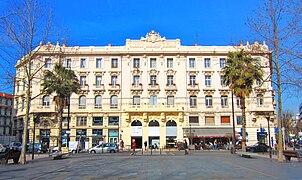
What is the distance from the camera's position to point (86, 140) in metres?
50.7

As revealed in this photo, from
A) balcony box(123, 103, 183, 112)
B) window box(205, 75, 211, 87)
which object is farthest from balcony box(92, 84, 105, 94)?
window box(205, 75, 211, 87)

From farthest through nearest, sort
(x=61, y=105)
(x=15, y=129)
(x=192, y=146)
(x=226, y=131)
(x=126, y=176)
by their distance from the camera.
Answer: (x=15, y=129) → (x=226, y=131) → (x=192, y=146) → (x=61, y=105) → (x=126, y=176)

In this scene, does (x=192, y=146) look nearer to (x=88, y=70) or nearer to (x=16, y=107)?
(x=88, y=70)

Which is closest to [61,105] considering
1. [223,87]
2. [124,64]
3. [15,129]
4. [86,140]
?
[86,140]

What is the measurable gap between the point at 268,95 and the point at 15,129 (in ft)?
151

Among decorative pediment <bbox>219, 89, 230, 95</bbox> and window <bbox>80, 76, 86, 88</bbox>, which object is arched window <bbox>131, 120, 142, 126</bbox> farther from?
decorative pediment <bbox>219, 89, 230, 95</bbox>

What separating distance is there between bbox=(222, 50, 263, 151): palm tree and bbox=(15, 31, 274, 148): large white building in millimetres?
13844

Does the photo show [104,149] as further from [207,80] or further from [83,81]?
[207,80]

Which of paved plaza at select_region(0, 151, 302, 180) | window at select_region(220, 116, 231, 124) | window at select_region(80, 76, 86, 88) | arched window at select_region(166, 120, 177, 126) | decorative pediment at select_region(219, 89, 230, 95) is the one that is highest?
window at select_region(80, 76, 86, 88)

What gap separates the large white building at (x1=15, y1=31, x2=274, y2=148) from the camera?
50.9 metres

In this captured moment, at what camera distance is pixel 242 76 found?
121ft

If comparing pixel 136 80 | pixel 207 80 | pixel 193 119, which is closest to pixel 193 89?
pixel 207 80

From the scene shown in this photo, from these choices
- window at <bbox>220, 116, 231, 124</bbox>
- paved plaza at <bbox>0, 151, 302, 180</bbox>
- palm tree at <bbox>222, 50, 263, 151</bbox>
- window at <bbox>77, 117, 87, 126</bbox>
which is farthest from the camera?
window at <bbox>77, 117, 87, 126</bbox>

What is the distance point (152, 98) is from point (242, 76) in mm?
19171
